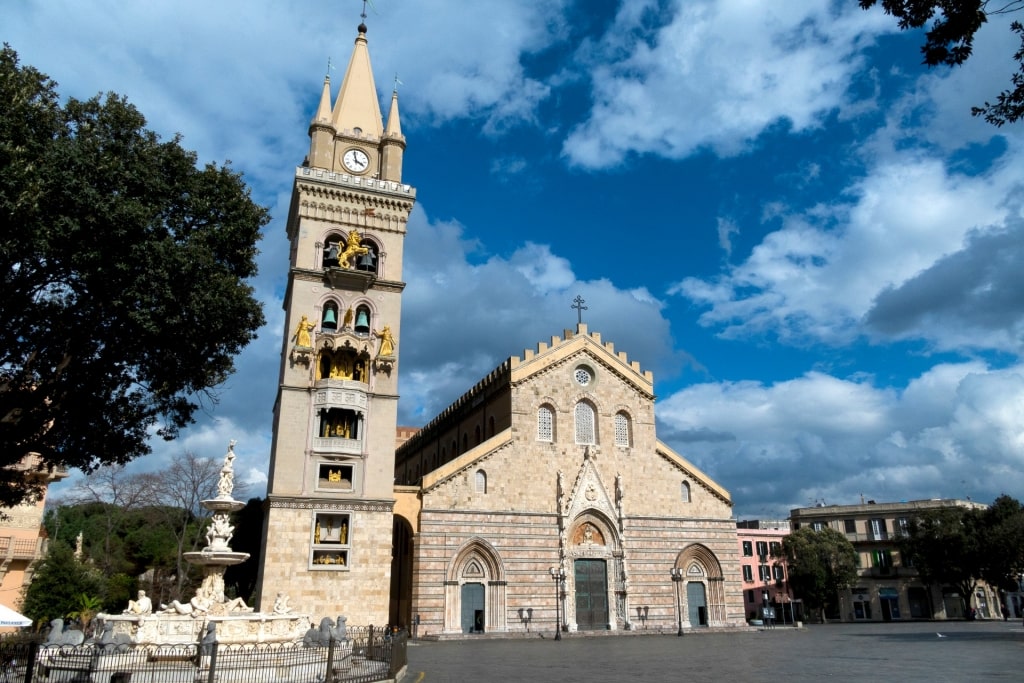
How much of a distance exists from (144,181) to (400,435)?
6544 cm

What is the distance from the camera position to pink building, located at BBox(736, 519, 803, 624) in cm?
6625

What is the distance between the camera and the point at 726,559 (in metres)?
41.8

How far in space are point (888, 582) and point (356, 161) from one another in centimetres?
5583

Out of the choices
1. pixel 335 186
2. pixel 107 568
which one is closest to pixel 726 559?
pixel 335 186

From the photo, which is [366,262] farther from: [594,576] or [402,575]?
[594,576]

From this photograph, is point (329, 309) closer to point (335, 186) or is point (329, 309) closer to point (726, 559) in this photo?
point (335, 186)

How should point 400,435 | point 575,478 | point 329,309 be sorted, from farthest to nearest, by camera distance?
point 400,435 < point 575,478 < point 329,309

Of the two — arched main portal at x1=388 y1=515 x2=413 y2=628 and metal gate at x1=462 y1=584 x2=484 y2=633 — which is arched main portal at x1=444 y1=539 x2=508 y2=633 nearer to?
metal gate at x1=462 y1=584 x2=484 y2=633

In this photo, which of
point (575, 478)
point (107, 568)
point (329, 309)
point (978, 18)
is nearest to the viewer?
point (978, 18)

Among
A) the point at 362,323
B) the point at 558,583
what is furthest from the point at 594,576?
the point at 362,323

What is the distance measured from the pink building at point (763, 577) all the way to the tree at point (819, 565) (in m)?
4.32

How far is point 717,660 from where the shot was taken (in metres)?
23.0

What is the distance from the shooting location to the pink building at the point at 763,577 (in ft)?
217

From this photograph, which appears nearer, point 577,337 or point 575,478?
point 575,478
